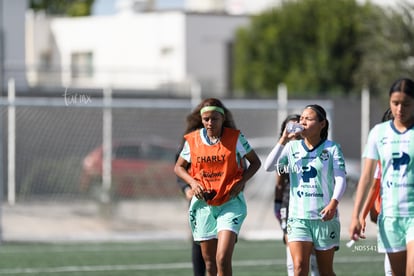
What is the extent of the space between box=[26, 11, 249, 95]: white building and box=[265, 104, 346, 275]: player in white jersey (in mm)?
29725

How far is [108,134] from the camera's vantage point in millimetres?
21297

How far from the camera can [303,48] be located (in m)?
39.8

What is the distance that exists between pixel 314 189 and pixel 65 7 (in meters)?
65.5

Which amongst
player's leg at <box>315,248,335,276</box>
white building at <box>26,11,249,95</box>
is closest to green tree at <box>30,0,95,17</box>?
white building at <box>26,11,249,95</box>

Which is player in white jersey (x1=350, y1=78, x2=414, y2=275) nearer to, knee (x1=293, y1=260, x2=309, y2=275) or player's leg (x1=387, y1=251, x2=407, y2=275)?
player's leg (x1=387, y1=251, x2=407, y2=275)

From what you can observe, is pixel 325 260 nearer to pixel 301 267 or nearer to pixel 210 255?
pixel 301 267

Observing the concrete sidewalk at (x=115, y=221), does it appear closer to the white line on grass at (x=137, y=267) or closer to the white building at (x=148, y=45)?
the white line on grass at (x=137, y=267)

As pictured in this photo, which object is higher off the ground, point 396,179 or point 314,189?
point 396,179

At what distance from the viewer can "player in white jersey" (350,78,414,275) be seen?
8.67 meters

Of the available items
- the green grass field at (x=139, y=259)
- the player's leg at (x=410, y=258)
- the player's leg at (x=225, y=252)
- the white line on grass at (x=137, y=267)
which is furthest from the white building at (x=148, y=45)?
the player's leg at (x=410, y=258)

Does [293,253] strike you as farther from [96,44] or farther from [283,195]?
[96,44]

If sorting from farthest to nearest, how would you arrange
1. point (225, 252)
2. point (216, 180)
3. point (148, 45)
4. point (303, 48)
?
point (148, 45) < point (303, 48) < point (216, 180) < point (225, 252)

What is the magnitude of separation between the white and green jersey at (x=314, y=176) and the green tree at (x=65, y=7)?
201 ft

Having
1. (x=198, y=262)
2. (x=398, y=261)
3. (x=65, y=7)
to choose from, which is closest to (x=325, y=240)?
(x=398, y=261)
